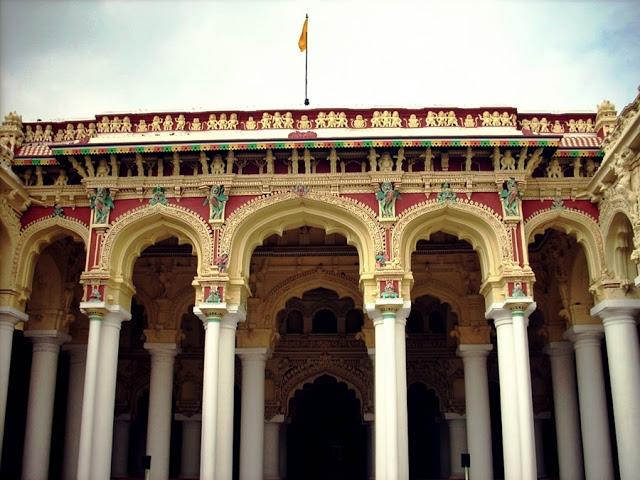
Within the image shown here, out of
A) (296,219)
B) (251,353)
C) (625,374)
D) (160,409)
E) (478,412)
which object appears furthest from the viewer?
(251,353)

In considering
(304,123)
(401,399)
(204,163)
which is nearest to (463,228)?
(401,399)

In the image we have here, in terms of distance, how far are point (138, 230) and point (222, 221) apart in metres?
1.86

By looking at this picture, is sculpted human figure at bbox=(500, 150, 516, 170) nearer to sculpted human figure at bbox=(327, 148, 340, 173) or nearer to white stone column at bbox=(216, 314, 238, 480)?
sculpted human figure at bbox=(327, 148, 340, 173)

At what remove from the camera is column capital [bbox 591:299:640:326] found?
15359mm

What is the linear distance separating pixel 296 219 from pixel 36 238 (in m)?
5.46

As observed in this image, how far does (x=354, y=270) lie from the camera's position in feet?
65.1

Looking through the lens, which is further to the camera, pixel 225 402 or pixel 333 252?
pixel 333 252

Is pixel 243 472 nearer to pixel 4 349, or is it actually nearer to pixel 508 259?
pixel 4 349

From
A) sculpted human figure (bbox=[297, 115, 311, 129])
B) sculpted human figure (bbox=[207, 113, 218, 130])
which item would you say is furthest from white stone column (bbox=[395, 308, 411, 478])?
sculpted human figure (bbox=[207, 113, 218, 130])

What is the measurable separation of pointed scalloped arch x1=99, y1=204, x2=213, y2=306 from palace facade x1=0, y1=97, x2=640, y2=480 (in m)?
0.04

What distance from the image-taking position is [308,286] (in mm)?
19922

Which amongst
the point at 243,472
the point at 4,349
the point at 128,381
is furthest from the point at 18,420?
the point at 243,472

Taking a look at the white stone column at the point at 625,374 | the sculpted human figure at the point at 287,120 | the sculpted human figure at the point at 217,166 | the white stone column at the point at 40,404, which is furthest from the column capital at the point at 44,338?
the white stone column at the point at 625,374

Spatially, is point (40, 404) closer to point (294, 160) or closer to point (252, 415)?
point (252, 415)
